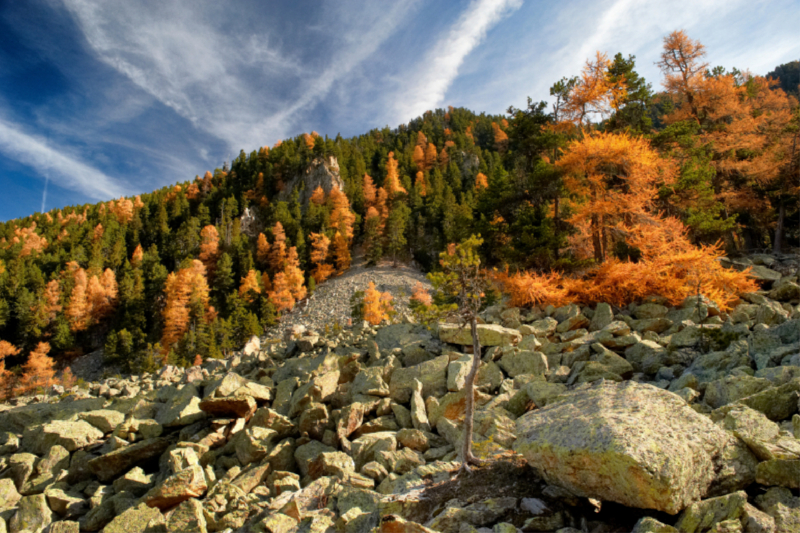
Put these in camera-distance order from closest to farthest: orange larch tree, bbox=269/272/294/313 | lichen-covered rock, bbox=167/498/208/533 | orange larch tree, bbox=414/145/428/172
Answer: lichen-covered rock, bbox=167/498/208/533, orange larch tree, bbox=269/272/294/313, orange larch tree, bbox=414/145/428/172

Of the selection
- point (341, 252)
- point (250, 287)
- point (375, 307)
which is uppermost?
point (341, 252)

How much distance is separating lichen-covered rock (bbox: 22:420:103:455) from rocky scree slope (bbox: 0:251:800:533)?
45 millimetres

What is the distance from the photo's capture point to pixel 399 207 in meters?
71.4

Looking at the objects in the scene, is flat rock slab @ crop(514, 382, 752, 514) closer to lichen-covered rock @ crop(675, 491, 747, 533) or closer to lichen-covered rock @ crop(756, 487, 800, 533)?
lichen-covered rock @ crop(675, 491, 747, 533)

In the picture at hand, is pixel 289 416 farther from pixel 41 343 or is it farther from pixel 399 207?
pixel 41 343

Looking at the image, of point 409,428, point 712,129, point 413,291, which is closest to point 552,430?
point 409,428

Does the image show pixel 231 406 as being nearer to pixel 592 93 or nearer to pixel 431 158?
pixel 592 93

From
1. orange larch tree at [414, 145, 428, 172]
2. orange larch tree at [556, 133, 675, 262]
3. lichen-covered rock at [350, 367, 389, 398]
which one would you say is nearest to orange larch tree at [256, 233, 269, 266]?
orange larch tree at [414, 145, 428, 172]

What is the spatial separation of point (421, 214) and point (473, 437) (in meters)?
69.1

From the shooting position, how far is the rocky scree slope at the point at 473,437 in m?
3.57

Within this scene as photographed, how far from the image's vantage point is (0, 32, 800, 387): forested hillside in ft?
56.8

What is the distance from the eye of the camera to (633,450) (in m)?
3.41

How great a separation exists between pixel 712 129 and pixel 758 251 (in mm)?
8389

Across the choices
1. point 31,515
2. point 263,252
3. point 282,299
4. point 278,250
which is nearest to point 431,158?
point 278,250
